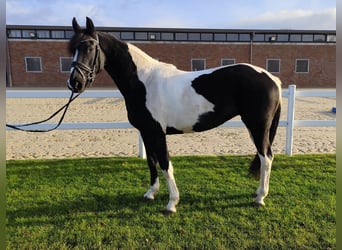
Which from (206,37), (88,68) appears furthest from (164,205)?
(206,37)

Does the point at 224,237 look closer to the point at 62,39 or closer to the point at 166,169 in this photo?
the point at 166,169

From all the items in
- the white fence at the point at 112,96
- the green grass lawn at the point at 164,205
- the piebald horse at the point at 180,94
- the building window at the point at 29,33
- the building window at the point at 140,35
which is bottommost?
the green grass lawn at the point at 164,205

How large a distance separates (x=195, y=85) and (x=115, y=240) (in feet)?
6.10

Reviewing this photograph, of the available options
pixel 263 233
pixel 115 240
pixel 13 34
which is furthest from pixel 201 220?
pixel 13 34

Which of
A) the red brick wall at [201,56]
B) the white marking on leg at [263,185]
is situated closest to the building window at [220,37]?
the red brick wall at [201,56]

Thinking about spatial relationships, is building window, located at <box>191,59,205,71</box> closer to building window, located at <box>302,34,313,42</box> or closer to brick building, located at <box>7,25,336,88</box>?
brick building, located at <box>7,25,336,88</box>

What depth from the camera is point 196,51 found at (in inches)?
1069

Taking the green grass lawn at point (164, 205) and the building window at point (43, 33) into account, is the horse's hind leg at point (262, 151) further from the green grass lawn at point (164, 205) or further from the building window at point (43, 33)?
the building window at point (43, 33)

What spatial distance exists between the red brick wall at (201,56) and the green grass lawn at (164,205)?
22.7 meters

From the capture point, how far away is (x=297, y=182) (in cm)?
401

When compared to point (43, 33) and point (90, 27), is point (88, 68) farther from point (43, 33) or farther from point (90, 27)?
point (43, 33)

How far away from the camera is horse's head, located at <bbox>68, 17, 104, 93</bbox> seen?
2.67 metres

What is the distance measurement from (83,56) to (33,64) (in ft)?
89.5

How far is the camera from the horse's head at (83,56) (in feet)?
8.76
